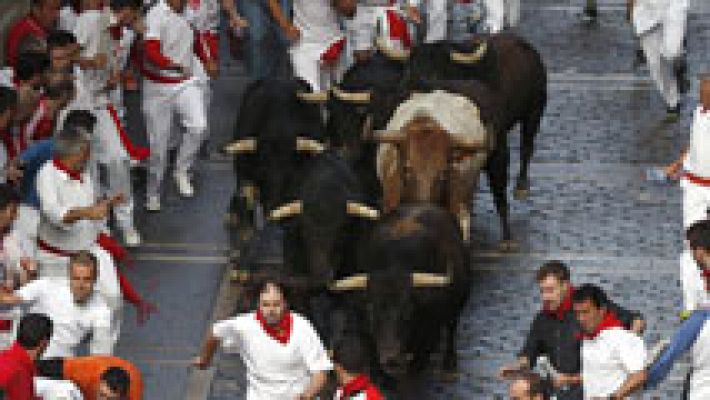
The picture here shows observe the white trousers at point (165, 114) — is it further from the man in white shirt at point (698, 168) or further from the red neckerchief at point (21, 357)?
the red neckerchief at point (21, 357)

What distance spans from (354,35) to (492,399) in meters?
5.05

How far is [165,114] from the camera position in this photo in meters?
16.3

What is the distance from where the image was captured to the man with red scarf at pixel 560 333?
11.1m

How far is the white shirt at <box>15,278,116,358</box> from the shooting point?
11562 millimetres

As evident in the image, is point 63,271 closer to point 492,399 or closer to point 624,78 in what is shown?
point 492,399

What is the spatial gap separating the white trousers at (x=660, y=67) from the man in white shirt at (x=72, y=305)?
8.11 meters

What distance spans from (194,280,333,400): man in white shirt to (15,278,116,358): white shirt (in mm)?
836

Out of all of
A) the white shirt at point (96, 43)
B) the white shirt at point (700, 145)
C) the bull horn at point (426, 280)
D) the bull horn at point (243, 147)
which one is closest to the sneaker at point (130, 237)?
the white shirt at point (96, 43)

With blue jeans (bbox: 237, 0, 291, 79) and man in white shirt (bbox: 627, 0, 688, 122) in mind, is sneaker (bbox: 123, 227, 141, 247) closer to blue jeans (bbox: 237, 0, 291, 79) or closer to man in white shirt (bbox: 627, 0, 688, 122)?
blue jeans (bbox: 237, 0, 291, 79)

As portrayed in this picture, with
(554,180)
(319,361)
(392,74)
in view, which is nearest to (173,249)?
(392,74)

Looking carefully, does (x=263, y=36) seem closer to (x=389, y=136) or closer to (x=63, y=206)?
(x=389, y=136)

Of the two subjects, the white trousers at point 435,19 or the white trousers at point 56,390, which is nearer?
the white trousers at point 56,390

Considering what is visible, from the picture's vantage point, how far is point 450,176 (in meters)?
14.5

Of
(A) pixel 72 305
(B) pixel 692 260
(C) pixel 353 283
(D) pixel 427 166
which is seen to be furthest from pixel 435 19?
(A) pixel 72 305
